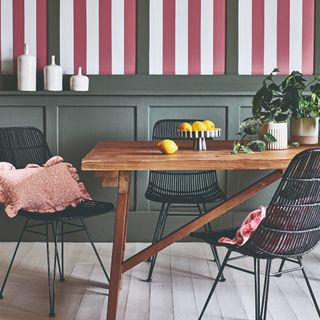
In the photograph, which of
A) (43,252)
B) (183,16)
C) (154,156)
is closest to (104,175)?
(154,156)

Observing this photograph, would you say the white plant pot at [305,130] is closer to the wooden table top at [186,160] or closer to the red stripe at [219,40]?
the wooden table top at [186,160]

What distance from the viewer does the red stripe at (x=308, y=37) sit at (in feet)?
19.0

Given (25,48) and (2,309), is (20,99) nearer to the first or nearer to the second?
(25,48)

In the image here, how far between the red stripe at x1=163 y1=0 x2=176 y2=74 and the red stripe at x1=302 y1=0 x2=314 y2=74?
1138 millimetres

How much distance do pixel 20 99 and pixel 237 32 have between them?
6.40ft

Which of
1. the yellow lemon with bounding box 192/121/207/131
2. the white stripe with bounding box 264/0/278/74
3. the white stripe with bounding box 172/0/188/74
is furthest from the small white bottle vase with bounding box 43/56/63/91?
the yellow lemon with bounding box 192/121/207/131

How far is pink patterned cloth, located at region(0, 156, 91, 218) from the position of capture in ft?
13.8

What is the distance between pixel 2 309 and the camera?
12.8ft

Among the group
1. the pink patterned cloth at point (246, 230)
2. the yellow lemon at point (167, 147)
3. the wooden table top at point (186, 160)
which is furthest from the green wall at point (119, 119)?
the pink patterned cloth at point (246, 230)

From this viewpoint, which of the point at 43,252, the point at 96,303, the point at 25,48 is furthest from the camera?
the point at 25,48

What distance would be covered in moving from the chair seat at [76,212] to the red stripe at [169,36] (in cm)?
179

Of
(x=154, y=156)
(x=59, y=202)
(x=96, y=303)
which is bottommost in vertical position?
(x=96, y=303)

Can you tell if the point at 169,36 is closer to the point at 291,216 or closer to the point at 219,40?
the point at 219,40

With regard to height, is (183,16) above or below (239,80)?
above
